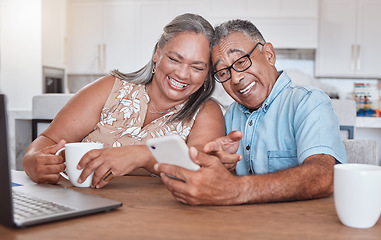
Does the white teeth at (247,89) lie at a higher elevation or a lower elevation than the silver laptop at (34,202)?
higher

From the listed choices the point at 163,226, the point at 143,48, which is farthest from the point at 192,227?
the point at 143,48

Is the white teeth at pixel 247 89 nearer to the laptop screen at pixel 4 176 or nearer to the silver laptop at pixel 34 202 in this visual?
the silver laptop at pixel 34 202

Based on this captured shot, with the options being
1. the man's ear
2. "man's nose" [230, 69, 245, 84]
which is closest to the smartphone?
"man's nose" [230, 69, 245, 84]

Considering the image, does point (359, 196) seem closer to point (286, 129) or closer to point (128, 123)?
point (286, 129)

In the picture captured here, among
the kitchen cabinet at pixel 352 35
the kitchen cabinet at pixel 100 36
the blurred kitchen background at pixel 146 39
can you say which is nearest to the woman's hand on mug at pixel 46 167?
the blurred kitchen background at pixel 146 39

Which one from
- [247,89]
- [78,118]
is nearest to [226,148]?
[247,89]

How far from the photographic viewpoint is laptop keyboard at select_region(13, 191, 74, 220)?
2.36ft

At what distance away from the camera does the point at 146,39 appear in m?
5.02

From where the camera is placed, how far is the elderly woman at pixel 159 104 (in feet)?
4.91

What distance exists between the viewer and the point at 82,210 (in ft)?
2.47

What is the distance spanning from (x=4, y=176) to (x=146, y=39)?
14.9 feet

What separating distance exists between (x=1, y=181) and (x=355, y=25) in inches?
189

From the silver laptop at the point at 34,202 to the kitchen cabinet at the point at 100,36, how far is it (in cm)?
424

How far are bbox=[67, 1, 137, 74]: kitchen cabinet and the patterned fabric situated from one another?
11.6 feet
